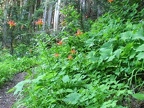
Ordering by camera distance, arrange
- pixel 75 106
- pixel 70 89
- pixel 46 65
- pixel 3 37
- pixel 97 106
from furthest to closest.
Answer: pixel 3 37 → pixel 46 65 → pixel 70 89 → pixel 75 106 → pixel 97 106

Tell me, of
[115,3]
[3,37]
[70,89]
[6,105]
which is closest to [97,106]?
[70,89]

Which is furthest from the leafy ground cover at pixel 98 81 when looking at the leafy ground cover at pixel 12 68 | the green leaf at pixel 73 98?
the leafy ground cover at pixel 12 68

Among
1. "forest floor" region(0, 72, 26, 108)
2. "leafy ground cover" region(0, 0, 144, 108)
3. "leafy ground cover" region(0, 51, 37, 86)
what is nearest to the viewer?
"leafy ground cover" region(0, 0, 144, 108)

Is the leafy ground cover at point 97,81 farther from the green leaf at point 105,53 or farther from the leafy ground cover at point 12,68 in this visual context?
the leafy ground cover at point 12,68

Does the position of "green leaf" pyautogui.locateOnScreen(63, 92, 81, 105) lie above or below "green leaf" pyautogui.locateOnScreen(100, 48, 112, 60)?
below

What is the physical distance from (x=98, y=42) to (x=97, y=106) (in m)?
1.80

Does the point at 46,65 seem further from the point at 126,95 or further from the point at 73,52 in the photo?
the point at 126,95

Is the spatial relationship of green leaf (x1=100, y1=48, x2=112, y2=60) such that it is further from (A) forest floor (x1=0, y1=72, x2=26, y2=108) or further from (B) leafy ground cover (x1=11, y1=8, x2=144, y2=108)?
(A) forest floor (x1=0, y1=72, x2=26, y2=108)

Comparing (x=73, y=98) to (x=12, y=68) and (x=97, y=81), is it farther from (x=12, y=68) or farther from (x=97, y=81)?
(x=12, y=68)

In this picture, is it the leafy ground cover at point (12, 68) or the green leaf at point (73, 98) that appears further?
the leafy ground cover at point (12, 68)

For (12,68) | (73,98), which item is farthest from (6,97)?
(73,98)

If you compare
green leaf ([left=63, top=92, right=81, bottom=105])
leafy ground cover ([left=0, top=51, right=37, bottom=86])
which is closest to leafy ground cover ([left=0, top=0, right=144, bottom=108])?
green leaf ([left=63, top=92, right=81, bottom=105])

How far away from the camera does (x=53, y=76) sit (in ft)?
9.68

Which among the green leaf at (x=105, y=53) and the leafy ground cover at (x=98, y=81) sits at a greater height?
the green leaf at (x=105, y=53)
